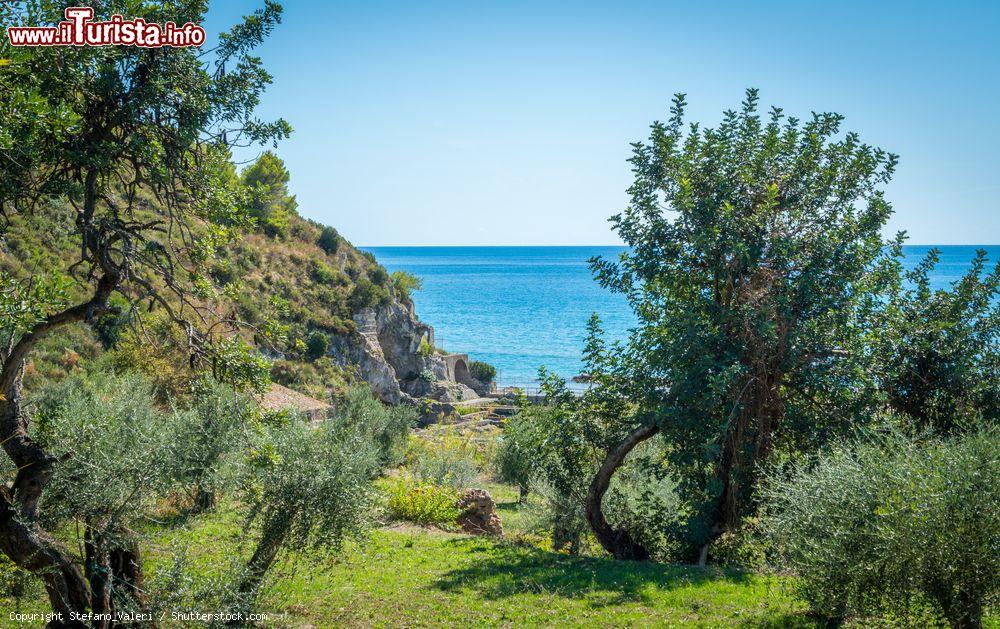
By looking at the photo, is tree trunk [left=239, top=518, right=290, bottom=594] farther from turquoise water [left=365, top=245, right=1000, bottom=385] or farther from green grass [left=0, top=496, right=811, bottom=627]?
turquoise water [left=365, top=245, right=1000, bottom=385]

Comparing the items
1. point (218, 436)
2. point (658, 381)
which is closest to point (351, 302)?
point (218, 436)

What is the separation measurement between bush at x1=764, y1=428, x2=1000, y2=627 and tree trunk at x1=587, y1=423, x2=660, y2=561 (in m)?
6.16

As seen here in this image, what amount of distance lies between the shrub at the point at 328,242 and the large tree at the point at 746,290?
134 feet

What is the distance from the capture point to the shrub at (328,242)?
169 ft

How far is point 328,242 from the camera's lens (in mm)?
51562

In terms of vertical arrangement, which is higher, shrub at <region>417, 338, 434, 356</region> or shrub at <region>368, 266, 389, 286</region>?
shrub at <region>368, 266, 389, 286</region>

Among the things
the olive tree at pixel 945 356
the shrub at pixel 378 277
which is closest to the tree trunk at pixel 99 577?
the olive tree at pixel 945 356

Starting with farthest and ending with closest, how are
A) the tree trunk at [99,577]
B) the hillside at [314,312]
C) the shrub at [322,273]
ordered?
1. the shrub at [322,273]
2. the hillside at [314,312]
3. the tree trunk at [99,577]

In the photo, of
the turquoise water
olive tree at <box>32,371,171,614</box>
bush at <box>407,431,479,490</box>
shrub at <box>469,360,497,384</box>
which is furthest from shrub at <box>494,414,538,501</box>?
the turquoise water

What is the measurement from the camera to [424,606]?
1042cm

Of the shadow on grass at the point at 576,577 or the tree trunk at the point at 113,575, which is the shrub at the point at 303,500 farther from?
the shadow on grass at the point at 576,577

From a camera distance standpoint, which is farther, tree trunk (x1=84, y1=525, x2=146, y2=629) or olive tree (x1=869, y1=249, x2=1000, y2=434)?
olive tree (x1=869, y1=249, x2=1000, y2=434)

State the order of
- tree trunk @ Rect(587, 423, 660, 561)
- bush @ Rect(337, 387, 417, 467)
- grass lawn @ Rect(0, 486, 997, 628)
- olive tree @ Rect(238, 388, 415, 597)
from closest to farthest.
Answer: olive tree @ Rect(238, 388, 415, 597)
grass lawn @ Rect(0, 486, 997, 628)
tree trunk @ Rect(587, 423, 660, 561)
bush @ Rect(337, 387, 417, 467)

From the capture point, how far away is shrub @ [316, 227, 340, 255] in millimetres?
51438
